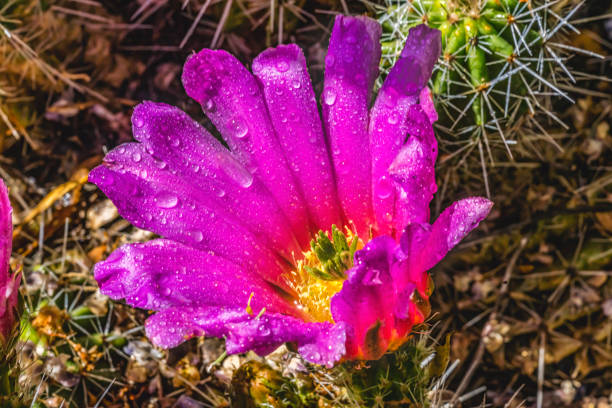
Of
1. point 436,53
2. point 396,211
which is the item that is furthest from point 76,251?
point 436,53

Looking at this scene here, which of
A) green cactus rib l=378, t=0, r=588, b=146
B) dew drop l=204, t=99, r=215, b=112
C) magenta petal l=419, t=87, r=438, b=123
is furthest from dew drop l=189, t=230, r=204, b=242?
green cactus rib l=378, t=0, r=588, b=146

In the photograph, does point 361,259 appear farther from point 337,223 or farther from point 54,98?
point 54,98

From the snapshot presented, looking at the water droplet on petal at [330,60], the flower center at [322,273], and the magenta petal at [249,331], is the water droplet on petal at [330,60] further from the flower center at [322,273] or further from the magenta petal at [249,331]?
the magenta petal at [249,331]

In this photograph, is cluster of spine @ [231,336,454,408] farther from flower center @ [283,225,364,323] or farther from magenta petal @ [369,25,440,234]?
magenta petal @ [369,25,440,234]

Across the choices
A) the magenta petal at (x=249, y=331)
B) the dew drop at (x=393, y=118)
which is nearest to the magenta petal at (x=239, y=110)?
the dew drop at (x=393, y=118)

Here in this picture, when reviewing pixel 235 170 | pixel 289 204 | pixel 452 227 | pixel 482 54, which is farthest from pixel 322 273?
pixel 482 54

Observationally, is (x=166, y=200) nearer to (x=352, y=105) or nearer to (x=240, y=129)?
(x=240, y=129)
